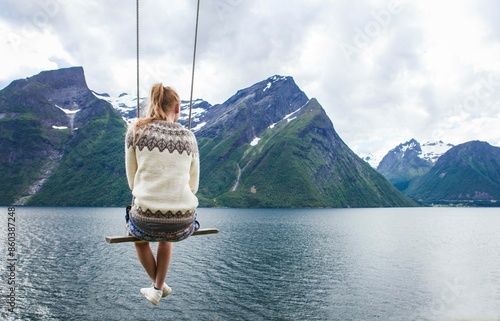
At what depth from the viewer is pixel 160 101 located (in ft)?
17.9

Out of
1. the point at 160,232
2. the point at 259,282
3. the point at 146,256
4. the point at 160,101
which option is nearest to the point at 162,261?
the point at 146,256

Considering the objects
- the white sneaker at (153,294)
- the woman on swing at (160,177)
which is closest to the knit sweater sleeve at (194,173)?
the woman on swing at (160,177)

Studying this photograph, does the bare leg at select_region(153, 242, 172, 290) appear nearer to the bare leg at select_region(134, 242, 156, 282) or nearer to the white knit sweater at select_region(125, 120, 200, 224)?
the bare leg at select_region(134, 242, 156, 282)

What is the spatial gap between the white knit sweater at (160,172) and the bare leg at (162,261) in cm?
73

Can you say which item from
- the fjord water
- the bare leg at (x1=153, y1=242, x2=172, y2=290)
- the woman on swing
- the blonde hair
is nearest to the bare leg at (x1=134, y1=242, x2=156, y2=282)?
the bare leg at (x1=153, y1=242, x2=172, y2=290)

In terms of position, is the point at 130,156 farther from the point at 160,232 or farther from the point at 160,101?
the point at 160,232

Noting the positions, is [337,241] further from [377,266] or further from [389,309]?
[389,309]

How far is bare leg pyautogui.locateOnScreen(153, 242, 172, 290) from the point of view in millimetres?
5582

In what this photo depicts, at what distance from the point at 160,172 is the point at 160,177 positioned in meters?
0.07

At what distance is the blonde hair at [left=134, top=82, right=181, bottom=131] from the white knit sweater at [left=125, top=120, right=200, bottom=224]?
9.7 inches

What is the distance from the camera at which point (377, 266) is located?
216ft

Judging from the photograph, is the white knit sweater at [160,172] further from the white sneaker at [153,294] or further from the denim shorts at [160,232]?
the white sneaker at [153,294]

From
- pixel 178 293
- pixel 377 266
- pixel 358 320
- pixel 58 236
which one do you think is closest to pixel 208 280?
pixel 178 293

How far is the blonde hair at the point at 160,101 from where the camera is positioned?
539cm
